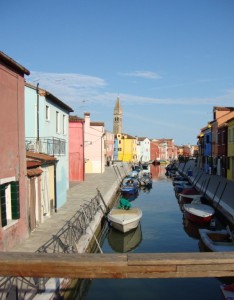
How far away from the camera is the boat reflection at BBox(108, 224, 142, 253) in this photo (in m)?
18.3

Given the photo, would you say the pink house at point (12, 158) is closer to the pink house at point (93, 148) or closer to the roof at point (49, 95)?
the roof at point (49, 95)

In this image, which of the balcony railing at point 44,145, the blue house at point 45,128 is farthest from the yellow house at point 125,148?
the balcony railing at point 44,145

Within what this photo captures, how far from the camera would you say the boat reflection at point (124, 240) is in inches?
721

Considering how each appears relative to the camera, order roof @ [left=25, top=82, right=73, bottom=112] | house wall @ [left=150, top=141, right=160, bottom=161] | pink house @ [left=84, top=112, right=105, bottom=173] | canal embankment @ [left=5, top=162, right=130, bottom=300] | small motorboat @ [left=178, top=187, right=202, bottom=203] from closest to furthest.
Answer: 1. canal embankment @ [left=5, top=162, right=130, bottom=300]
2. roof @ [left=25, top=82, right=73, bottom=112]
3. small motorboat @ [left=178, top=187, right=202, bottom=203]
4. pink house @ [left=84, top=112, right=105, bottom=173]
5. house wall @ [left=150, top=141, right=160, bottom=161]

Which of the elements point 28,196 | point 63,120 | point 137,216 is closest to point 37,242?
point 28,196

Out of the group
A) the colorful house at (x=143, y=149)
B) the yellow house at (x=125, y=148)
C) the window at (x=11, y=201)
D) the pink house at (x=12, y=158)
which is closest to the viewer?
the pink house at (x=12, y=158)

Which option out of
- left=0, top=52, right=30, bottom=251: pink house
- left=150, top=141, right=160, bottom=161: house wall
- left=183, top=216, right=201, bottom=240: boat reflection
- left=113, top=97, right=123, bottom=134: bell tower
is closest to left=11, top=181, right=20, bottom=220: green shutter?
left=0, top=52, right=30, bottom=251: pink house

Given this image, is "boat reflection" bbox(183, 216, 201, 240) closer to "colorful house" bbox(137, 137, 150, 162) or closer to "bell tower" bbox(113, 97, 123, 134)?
"colorful house" bbox(137, 137, 150, 162)

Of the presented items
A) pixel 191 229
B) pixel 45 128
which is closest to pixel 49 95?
pixel 45 128

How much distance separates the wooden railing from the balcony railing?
14.8 m

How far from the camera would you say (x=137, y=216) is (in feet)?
67.4

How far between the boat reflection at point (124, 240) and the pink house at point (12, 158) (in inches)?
235

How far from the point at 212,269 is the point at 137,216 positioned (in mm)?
15939

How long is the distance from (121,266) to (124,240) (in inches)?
601
